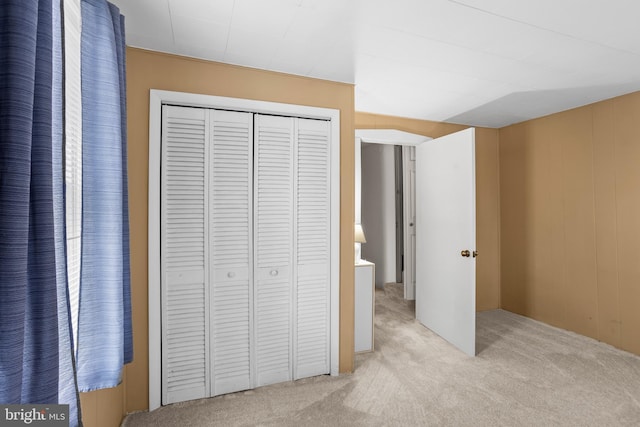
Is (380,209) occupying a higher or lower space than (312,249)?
higher

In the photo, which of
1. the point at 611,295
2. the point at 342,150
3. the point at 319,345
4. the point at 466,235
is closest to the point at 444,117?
the point at 466,235

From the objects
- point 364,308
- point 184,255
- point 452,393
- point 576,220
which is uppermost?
point 576,220

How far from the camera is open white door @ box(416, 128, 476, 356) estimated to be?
2945 mm

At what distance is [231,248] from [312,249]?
623 millimetres

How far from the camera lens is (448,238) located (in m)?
3.25

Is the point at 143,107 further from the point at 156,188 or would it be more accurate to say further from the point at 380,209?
the point at 380,209

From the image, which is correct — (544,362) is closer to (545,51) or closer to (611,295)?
(611,295)

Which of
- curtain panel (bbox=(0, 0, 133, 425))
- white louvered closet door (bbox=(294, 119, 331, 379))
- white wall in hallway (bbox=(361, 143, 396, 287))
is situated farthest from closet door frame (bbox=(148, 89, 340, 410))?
white wall in hallway (bbox=(361, 143, 396, 287))

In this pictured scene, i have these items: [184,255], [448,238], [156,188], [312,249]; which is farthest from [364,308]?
[156,188]

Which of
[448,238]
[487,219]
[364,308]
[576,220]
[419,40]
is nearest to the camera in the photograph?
[419,40]

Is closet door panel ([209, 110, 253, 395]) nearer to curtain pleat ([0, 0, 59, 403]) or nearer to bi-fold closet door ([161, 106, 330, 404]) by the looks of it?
bi-fold closet door ([161, 106, 330, 404])

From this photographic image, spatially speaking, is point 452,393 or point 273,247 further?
point 273,247

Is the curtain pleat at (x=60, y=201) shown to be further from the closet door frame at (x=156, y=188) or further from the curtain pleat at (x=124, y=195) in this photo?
the closet door frame at (x=156, y=188)

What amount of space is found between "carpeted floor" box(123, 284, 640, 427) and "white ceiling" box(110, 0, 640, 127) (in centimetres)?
237
